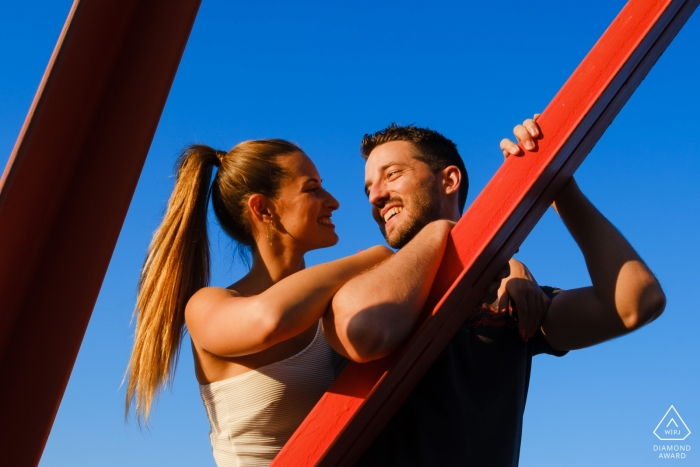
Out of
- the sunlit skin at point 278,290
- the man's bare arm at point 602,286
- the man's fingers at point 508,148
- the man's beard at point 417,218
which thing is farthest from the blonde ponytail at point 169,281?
the man's bare arm at point 602,286

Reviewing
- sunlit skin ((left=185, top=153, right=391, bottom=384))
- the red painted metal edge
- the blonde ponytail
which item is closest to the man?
sunlit skin ((left=185, top=153, right=391, bottom=384))

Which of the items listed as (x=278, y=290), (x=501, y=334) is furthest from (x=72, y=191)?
(x=501, y=334)

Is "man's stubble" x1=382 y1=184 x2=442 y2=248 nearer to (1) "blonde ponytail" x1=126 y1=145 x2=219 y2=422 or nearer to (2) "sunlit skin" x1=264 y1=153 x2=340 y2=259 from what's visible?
(2) "sunlit skin" x1=264 y1=153 x2=340 y2=259

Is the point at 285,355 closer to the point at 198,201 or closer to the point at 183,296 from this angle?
the point at 183,296

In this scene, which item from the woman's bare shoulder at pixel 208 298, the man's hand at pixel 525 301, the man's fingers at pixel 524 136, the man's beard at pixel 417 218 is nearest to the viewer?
the man's fingers at pixel 524 136

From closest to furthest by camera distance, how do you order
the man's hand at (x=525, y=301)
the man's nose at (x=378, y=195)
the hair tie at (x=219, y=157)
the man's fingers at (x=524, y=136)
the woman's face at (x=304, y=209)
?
the man's fingers at (x=524, y=136) < the man's hand at (x=525, y=301) < the woman's face at (x=304, y=209) < the hair tie at (x=219, y=157) < the man's nose at (x=378, y=195)

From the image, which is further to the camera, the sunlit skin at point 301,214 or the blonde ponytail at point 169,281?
the sunlit skin at point 301,214

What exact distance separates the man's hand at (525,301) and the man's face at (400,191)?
37.2 inches

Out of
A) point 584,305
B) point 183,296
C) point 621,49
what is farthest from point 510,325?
point 183,296

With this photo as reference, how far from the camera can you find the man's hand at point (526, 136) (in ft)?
7.00

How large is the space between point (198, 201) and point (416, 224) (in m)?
1.16

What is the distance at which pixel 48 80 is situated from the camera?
142 centimetres

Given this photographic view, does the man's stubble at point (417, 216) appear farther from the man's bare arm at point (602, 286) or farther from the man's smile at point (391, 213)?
the man's bare arm at point (602, 286)

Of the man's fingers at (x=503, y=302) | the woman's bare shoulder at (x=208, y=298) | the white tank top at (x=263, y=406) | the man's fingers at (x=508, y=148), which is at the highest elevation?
the man's fingers at (x=508, y=148)
